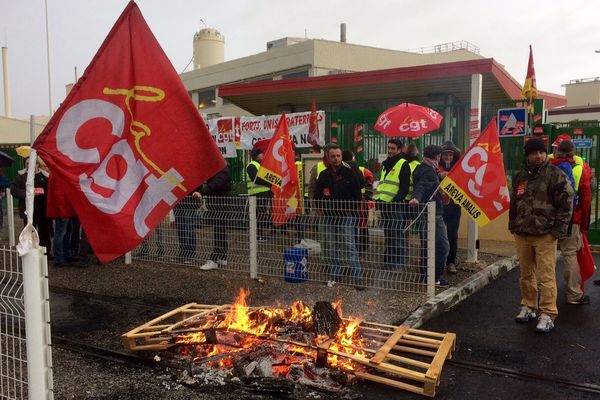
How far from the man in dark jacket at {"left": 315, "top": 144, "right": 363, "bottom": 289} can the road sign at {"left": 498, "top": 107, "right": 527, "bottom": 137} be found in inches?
136

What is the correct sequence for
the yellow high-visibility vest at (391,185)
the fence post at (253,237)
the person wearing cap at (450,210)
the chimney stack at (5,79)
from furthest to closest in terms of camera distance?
the chimney stack at (5,79)
the person wearing cap at (450,210)
the fence post at (253,237)
the yellow high-visibility vest at (391,185)

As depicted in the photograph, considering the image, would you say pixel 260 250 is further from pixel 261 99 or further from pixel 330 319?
pixel 261 99

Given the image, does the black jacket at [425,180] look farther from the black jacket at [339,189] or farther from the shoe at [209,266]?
the shoe at [209,266]

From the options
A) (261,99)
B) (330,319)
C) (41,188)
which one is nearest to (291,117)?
(261,99)

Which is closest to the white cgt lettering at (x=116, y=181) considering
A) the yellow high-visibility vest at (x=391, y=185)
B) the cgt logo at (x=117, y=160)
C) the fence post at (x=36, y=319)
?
the cgt logo at (x=117, y=160)

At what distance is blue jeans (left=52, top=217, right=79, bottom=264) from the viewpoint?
8.67 m

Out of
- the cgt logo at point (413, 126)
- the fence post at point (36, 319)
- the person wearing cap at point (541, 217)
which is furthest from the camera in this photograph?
the cgt logo at point (413, 126)

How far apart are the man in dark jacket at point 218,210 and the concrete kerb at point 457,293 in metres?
3.33

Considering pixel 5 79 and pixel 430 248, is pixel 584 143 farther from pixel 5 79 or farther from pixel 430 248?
pixel 5 79

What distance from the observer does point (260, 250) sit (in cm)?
817

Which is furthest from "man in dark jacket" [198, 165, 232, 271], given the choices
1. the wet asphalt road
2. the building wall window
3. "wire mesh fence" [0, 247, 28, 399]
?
the building wall window

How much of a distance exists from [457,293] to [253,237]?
298 cm

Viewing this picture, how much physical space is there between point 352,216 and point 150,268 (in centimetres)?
377

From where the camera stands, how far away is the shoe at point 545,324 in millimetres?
5367
